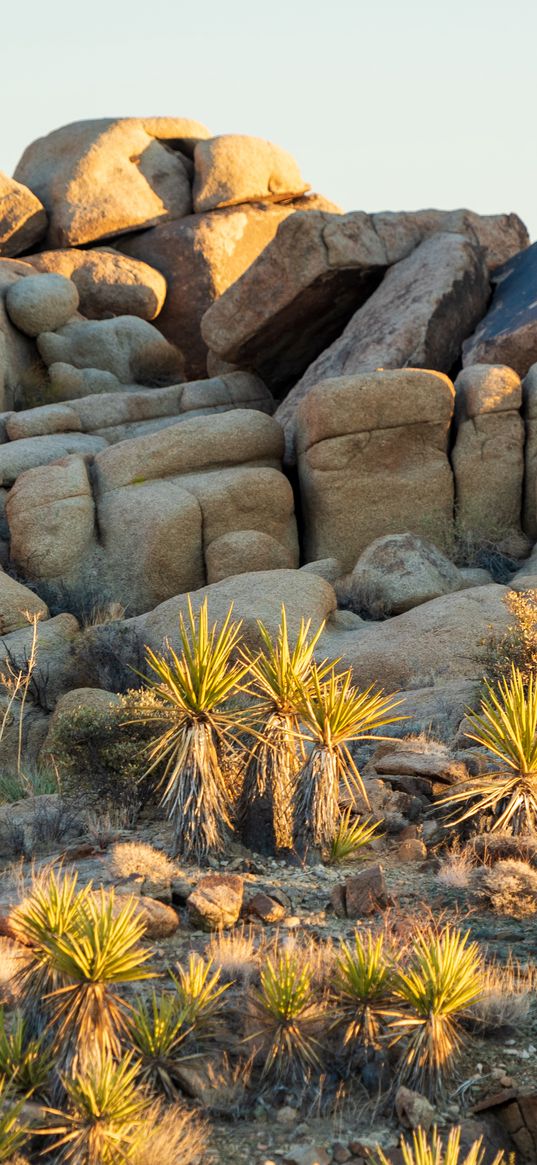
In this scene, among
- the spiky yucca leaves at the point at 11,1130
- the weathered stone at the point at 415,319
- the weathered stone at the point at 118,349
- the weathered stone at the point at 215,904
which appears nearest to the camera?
the spiky yucca leaves at the point at 11,1130

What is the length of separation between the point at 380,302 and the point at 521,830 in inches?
714

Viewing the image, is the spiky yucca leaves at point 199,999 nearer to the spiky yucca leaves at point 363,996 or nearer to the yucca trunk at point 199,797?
the spiky yucca leaves at point 363,996

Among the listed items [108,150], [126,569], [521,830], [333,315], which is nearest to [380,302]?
[333,315]

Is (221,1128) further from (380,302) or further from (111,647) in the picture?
(380,302)

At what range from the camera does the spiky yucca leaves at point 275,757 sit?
914 centimetres

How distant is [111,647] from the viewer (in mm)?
16250

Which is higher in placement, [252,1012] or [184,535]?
[252,1012]

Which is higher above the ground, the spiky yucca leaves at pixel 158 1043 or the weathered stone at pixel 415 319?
the weathered stone at pixel 415 319

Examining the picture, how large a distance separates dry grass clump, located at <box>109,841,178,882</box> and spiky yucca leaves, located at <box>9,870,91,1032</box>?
5.03 ft

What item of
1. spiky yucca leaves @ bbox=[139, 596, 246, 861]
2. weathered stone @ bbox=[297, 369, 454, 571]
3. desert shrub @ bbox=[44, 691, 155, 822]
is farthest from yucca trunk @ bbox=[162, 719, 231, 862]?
weathered stone @ bbox=[297, 369, 454, 571]

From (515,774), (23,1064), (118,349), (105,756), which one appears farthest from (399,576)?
(118,349)

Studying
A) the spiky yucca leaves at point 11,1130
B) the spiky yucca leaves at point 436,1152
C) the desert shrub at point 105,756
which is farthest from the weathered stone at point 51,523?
the spiky yucca leaves at point 436,1152

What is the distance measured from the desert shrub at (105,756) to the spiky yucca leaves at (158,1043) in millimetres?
3982

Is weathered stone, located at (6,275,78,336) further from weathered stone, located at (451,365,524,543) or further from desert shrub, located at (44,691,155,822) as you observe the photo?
desert shrub, located at (44,691,155,822)
